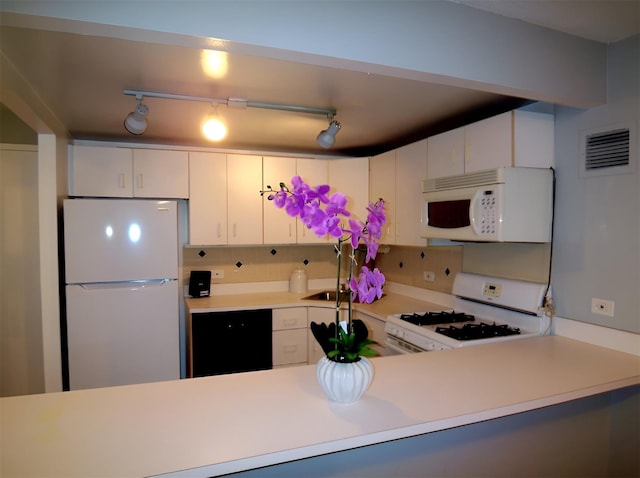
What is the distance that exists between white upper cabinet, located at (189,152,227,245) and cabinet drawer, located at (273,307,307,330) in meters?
0.78

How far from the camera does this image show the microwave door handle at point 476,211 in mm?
2016

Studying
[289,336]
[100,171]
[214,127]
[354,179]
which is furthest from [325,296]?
[100,171]

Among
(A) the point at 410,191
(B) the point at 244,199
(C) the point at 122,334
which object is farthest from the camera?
(B) the point at 244,199

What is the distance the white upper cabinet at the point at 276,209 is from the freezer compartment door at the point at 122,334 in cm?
94

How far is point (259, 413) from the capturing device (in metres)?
1.20

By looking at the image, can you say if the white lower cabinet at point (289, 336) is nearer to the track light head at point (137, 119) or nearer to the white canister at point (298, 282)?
the white canister at point (298, 282)

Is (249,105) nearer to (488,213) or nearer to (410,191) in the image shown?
(410,191)

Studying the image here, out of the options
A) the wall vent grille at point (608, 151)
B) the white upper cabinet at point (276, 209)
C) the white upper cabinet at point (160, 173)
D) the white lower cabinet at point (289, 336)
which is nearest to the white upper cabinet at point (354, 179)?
the white upper cabinet at point (276, 209)

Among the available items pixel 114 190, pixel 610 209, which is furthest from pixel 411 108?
pixel 114 190

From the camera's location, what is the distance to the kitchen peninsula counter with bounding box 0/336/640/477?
98cm

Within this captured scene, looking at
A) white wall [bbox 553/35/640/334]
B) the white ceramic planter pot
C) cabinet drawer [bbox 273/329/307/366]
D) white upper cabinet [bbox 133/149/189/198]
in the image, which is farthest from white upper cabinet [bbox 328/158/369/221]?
the white ceramic planter pot

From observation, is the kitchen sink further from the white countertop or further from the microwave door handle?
the microwave door handle

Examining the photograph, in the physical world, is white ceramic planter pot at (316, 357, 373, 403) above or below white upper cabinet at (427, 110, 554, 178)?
below

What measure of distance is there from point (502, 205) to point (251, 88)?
4.77 ft
